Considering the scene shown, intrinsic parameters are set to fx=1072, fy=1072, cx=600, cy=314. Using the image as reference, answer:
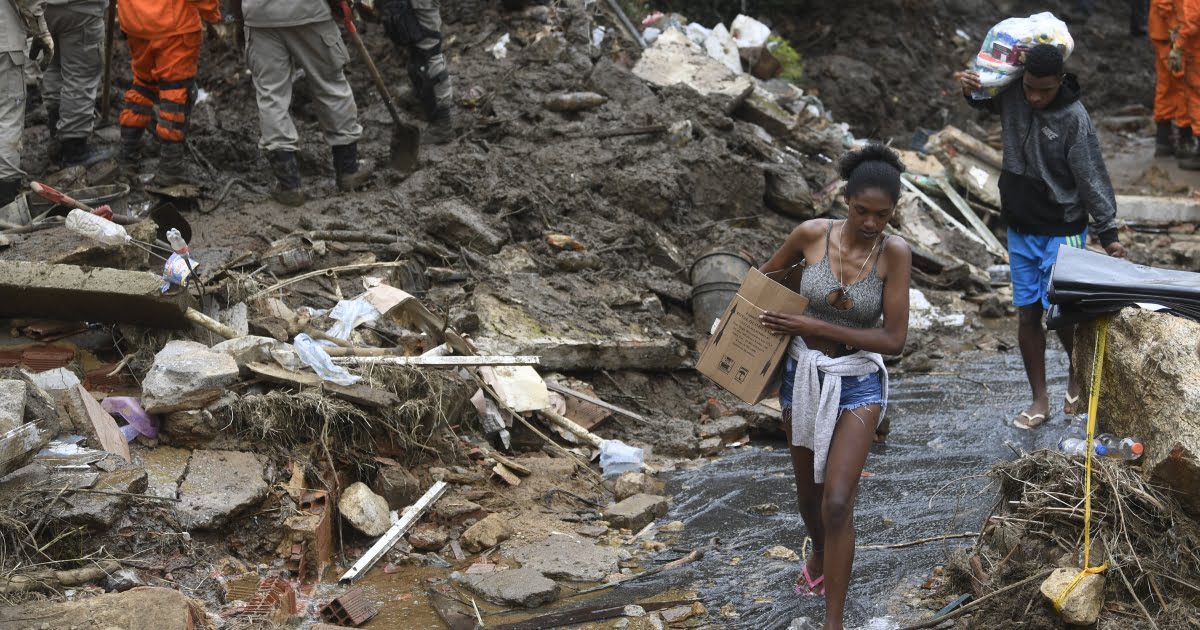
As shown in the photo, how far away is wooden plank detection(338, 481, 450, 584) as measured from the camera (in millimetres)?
4418

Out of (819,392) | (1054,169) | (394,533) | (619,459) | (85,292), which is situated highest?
(1054,169)

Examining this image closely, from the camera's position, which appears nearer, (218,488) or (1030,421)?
(218,488)

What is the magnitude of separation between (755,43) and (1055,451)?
8084 mm

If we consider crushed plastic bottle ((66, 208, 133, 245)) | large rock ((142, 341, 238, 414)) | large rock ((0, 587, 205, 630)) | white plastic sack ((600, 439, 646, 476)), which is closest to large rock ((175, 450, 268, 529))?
large rock ((142, 341, 238, 414))

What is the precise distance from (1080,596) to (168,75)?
255 inches

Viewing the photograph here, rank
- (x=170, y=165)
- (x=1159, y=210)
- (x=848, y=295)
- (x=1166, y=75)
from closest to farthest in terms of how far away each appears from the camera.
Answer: (x=848, y=295)
(x=170, y=165)
(x=1159, y=210)
(x=1166, y=75)

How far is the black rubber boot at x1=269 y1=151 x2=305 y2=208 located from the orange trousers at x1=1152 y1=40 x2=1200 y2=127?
28.6 feet

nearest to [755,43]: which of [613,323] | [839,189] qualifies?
[839,189]

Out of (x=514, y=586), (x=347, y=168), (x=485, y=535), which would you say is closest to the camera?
(x=514, y=586)

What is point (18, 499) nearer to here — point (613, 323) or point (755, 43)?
point (613, 323)

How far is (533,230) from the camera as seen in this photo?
25.3 ft

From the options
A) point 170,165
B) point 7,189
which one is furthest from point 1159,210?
point 7,189

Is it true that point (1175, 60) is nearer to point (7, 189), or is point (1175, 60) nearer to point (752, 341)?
point (752, 341)

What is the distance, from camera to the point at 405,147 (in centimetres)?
814
